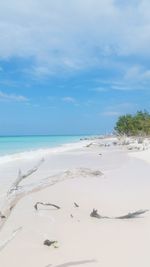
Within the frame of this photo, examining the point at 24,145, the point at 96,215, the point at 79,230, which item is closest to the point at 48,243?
the point at 79,230

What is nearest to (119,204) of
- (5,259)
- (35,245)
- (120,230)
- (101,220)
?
(101,220)

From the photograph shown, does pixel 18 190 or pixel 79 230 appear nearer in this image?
pixel 18 190

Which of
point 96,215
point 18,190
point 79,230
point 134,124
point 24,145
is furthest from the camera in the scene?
point 134,124

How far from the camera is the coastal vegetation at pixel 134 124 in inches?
2884

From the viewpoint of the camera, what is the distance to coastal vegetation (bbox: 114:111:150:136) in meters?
73.2

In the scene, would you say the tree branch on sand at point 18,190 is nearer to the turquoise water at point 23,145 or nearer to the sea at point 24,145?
the sea at point 24,145

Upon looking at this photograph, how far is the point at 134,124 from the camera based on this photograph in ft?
253

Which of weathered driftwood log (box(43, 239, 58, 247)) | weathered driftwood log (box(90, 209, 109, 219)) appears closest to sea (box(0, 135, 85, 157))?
weathered driftwood log (box(90, 209, 109, 219))

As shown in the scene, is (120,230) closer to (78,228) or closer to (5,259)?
(78,228)

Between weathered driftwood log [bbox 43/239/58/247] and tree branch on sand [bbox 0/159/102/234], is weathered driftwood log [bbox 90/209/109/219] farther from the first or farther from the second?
weathered driftwood log [bbox 43/239/58/247]

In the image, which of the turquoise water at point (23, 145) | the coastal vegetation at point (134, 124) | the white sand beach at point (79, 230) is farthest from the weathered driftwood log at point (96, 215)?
the coastal vegetation at point (134, 124)

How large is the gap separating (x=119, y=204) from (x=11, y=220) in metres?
2.23

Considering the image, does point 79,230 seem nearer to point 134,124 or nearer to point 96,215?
point 96,215

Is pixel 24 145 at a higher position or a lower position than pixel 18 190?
lower
